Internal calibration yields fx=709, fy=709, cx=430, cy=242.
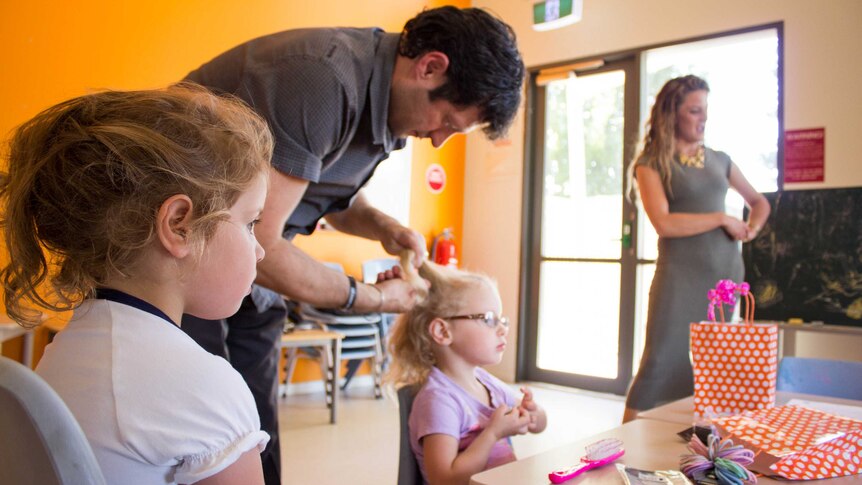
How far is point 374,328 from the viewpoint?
478cm

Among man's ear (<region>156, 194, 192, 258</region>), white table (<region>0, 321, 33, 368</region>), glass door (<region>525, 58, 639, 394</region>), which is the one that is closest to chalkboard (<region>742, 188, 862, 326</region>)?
glass door (<region>525, 58, 639, 394</region>)

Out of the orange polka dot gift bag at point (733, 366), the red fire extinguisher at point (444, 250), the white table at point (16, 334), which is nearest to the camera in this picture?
the orange polka dot gift bag at point (733, 366)

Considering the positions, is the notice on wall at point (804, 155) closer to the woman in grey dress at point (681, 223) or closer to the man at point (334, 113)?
the woman in grey dress at point (681, 223)

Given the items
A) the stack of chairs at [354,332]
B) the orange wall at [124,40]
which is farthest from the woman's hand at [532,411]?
the stack of chairs at [354,332]

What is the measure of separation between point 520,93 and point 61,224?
1158 mm

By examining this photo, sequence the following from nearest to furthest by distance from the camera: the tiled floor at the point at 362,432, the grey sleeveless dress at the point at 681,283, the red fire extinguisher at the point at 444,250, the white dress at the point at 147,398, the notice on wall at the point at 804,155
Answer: the white dress at the point at 147,398 < the grey sleeveless dress at the point at 681,283 < the tiled floor at the point at 362,432 < the notice on wall at the point at 804,155 < the red fire extinguisher at the point at 444,250

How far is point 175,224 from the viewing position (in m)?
0.79

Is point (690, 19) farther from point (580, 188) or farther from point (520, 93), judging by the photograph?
point (520, 93)

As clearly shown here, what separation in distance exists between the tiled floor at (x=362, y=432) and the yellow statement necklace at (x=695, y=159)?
154 cm

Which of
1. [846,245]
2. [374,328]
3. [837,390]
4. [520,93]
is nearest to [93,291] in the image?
[520,93]

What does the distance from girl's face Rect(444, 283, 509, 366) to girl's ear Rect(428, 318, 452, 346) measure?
1cm

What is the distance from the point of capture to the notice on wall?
418 centimetres

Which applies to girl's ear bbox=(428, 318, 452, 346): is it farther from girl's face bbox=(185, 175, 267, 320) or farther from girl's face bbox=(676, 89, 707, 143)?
girl's face bbox=(676, 89, 707, 143)

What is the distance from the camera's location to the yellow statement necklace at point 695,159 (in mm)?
2775
